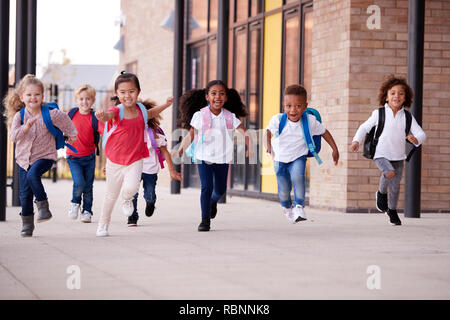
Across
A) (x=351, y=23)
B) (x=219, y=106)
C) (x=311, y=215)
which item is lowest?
(x=311, y=215)

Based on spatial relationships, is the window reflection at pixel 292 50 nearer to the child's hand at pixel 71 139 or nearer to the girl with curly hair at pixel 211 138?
the girl with curly hair at pixel 211 138

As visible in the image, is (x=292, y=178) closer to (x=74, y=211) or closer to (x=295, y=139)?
(x=295, y=139)

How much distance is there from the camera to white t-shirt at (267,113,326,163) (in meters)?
9.84

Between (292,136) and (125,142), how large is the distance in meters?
2.11

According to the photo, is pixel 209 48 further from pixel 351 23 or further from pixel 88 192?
pixel 88 192

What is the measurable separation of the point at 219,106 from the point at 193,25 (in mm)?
11547

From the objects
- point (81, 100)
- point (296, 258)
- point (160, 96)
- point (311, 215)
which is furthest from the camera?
point (160, 96)

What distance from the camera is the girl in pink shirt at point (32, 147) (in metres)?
8.61

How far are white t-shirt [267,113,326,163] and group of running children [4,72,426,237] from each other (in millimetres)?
12

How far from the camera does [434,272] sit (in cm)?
610

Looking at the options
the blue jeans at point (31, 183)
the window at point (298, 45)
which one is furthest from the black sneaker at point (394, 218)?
the window at point (298, 45)

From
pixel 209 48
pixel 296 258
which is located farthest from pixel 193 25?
pixel 296 258

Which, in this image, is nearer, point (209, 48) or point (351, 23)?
point (351, 23)

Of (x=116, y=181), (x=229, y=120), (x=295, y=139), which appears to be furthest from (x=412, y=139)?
(x=116, y=181)
